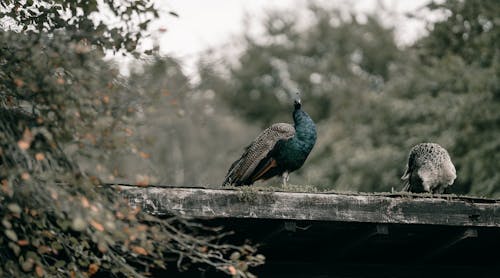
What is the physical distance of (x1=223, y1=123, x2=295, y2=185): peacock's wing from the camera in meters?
9.38

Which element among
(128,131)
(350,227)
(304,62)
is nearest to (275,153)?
(350,227)

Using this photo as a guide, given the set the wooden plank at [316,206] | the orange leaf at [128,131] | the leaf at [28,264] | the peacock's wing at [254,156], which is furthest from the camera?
the peacock's wing at [254,156]

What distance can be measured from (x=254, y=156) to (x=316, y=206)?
292 cm

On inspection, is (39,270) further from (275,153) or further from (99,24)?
(275,153)

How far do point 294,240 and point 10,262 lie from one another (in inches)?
94.9

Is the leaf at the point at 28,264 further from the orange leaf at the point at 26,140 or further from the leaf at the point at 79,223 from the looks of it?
the orange leaf at the point at 26,140

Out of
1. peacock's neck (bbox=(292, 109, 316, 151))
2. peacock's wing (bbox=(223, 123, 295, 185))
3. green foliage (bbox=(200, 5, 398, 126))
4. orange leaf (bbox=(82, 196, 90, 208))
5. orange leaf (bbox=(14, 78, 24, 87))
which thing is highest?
green foliage (bbox=(200, 5, 398, 126))

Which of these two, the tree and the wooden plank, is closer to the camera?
the tree

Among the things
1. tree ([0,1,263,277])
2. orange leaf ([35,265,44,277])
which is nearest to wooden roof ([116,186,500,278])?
tree ([0,1,263,277])

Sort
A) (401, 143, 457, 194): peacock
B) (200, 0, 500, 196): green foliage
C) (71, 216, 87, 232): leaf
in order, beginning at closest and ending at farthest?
(71, 216, 87, 232): leaf
(401, 143, 457, 194): peacock
(200, 0, 500, 196): green foliage

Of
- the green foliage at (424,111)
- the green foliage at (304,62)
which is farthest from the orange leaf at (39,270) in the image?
the green foliage at (304,62)

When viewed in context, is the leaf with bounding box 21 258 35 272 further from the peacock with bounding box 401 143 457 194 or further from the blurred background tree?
the peacock with bounding box 401 143 457 194

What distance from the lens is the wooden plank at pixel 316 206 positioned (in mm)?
6359

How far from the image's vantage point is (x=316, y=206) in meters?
6.60
